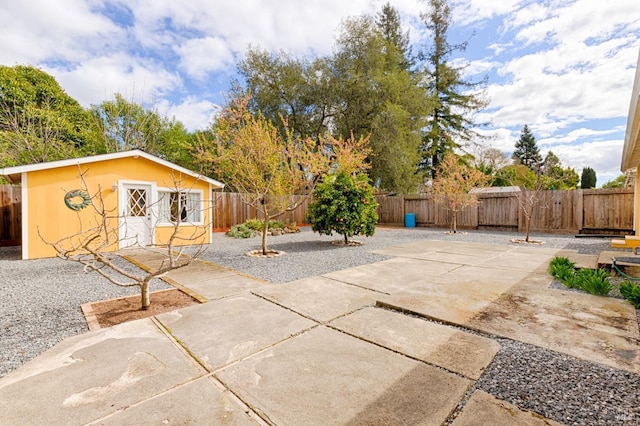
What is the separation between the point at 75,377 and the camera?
6.31 feet

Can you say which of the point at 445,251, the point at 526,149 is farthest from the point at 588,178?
the point at 445,251

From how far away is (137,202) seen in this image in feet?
26.3

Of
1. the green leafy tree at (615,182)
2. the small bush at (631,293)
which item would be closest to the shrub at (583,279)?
the small bush at (631,293)

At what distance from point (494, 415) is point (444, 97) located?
2311 cm

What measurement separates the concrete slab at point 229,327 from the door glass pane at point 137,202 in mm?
6004

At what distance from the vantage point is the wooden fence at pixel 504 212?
839 centimetres

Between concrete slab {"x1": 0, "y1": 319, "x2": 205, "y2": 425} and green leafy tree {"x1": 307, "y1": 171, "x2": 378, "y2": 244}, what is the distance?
5770 mm

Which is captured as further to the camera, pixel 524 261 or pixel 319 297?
pixel 524 261

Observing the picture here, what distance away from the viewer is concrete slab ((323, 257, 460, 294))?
4.05 m

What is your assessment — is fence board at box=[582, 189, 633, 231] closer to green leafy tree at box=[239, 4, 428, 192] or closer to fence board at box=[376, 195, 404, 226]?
fence board at box=[376, 195, 404, 226]

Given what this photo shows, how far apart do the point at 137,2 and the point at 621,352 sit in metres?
11.8

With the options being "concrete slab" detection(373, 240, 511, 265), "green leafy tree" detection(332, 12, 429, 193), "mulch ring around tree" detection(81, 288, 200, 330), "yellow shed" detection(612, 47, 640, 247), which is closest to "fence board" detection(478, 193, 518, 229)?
"yellow shed" detection(612, 47, 640, 247)

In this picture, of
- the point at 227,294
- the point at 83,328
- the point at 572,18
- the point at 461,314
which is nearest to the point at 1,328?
the point at 83,328

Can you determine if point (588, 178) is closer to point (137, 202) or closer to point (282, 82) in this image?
point (282, 82)
